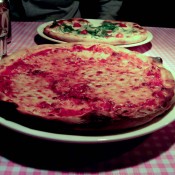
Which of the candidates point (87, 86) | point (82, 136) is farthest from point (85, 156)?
point (87, 86)

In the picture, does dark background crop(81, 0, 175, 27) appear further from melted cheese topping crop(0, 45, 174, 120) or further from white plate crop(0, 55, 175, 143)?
white plate crop(0, 55, 175, 143)

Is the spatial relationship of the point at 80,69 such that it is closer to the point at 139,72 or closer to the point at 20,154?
the point at 139,72

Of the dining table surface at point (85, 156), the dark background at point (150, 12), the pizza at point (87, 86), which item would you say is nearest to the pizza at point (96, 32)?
the pizza at point (87, 86)

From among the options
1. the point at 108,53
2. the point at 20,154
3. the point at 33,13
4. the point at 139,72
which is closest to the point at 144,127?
the point at 20,154

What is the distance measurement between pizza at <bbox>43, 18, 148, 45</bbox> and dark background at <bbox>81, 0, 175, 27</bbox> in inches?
97.3

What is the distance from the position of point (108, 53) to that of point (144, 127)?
611 millimetres

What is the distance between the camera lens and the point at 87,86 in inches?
40.3

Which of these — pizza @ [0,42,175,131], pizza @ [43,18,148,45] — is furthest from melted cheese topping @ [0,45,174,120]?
pizza @ [43,18,148,45]

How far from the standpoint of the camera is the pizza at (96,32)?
1.64m

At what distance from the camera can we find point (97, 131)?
2.53 feet

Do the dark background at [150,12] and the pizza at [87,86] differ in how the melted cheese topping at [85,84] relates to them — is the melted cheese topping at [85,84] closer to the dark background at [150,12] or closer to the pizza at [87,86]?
the pizza at [87,86]

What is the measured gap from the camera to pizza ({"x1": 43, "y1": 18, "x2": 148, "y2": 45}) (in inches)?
64.6

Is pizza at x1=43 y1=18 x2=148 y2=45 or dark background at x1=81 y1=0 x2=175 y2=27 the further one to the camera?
dark background at x1=81 y1=0 x2=175 y2=27

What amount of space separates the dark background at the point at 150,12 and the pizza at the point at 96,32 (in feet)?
8.11
